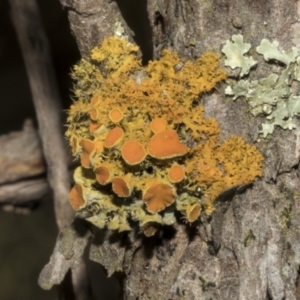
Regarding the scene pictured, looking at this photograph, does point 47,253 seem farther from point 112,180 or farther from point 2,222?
point 112,180

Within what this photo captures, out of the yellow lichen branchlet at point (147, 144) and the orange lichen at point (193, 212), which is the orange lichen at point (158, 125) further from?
the orange lichen at point (193, 212)

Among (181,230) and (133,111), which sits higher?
(133,111)

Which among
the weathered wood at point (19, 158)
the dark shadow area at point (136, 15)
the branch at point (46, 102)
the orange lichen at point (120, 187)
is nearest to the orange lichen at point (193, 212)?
the orange lichen at point (120, 187)

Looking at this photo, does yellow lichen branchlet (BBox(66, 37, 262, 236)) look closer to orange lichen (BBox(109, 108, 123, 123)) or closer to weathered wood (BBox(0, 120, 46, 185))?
orange lichen (BBox(109, 108, 123, 123))

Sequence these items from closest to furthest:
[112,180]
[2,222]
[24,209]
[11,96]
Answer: [112,180] → [24,209] → [11,96] → [2,222]

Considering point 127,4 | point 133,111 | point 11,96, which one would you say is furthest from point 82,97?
point 11,96

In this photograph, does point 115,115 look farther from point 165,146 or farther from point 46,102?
point 46,102

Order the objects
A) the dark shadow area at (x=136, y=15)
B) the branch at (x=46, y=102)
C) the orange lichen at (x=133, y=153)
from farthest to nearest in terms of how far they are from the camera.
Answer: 1. the dark shadow area at (x=136, y=15)
2. the branch at (x=46, y=102)
3. the orange lichen at (x=133, y=153)

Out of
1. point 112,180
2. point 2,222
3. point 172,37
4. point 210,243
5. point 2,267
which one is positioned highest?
point 172,37
